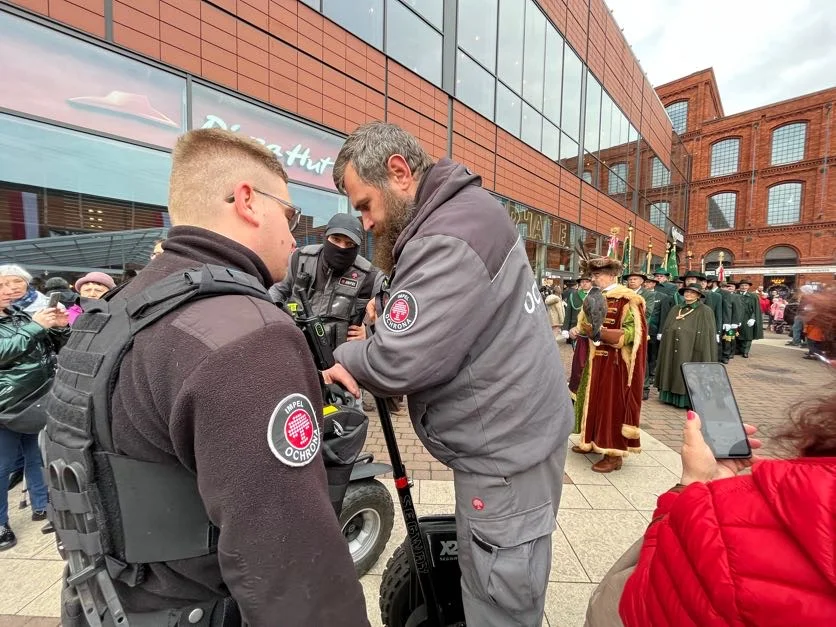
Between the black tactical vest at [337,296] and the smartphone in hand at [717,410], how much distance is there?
301cm

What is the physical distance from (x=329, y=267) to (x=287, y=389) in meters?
3.32

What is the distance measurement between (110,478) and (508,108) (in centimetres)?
1556

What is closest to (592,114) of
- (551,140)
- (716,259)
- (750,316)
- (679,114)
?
(551,140)

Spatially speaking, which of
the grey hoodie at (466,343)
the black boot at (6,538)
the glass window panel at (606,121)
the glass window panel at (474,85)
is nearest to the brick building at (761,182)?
the glass window panel at (606,121)

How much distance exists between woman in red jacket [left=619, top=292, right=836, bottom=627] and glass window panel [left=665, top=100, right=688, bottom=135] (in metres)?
52.1

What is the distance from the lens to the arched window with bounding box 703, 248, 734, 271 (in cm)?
3784

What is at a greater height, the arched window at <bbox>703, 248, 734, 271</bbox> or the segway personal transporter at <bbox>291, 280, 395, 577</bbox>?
the arched window at <bbox>703, 248, 734, 271</bbox>

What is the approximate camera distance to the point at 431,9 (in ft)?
34.8

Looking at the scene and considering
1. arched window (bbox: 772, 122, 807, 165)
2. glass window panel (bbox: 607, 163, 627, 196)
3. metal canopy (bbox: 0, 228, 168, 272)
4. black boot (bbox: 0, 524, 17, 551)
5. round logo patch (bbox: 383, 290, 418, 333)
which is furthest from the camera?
arched window (bbox: 772, 122, 807, 165)

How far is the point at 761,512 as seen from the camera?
0.72 metres

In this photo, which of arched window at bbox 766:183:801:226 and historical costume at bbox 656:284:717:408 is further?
arched window at bbox 766:183:801:226

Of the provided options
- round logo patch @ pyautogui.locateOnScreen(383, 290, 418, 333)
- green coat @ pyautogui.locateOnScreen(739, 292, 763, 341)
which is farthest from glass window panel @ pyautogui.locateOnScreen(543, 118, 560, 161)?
round logo patch @ pyautogui.locateOnScreen(383, 290, 418, 333)

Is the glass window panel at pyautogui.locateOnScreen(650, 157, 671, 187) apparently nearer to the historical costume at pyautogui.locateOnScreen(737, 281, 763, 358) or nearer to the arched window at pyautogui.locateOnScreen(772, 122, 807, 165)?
the arched window at pyautogui.locateOnScreen(772, 122, 807, 165)

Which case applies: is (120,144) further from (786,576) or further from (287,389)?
(786,576)
